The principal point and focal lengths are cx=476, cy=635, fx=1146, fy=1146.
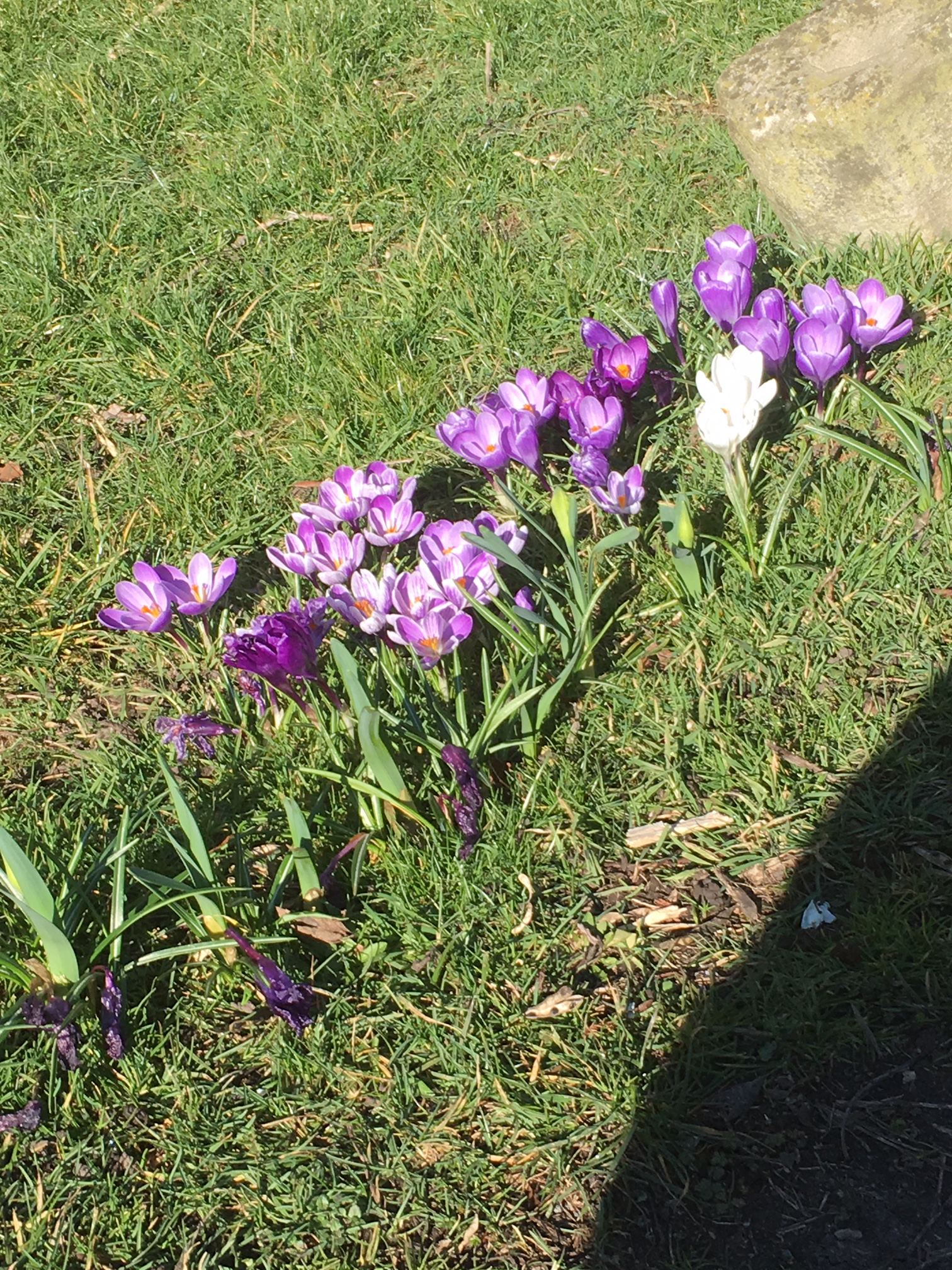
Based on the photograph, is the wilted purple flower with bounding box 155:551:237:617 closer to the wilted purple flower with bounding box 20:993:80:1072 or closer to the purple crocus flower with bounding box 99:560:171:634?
the purple crocus flower with bounding box 99:560:171:634

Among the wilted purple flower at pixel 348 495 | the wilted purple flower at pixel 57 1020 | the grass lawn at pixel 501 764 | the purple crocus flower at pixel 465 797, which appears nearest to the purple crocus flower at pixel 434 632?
the purple crocus flower at pixel 465 797

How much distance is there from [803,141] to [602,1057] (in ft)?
8.04

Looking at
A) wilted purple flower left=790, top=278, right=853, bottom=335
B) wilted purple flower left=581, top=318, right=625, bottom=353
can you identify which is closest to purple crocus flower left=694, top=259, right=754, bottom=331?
wilted purple flower left=790, top=278, right=853, bottom=335

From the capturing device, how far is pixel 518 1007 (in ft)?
6.72

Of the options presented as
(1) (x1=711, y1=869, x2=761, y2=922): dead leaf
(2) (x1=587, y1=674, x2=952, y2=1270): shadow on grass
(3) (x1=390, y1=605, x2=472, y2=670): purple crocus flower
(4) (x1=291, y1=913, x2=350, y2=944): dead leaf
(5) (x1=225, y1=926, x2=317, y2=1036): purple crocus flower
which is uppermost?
(3) (x1=390, y1=605, x2=472, y2=670): purple crocus flower

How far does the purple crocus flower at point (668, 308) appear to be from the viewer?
2775 millimetres

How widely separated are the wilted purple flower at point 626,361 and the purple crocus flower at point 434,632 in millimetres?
847

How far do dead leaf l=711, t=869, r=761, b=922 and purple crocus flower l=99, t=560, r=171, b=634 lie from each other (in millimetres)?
1300

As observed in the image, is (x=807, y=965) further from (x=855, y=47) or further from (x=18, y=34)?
(x=18, y=34)

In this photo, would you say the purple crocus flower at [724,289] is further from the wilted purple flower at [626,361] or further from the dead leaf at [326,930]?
the dead leaf at [326,930]

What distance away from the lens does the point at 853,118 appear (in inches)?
120

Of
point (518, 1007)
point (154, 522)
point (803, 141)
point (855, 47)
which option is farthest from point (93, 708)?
point (855, 47)

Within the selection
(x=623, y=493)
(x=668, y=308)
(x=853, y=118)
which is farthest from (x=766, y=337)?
(x=853, y=118)

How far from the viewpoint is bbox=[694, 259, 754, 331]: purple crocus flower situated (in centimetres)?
281
